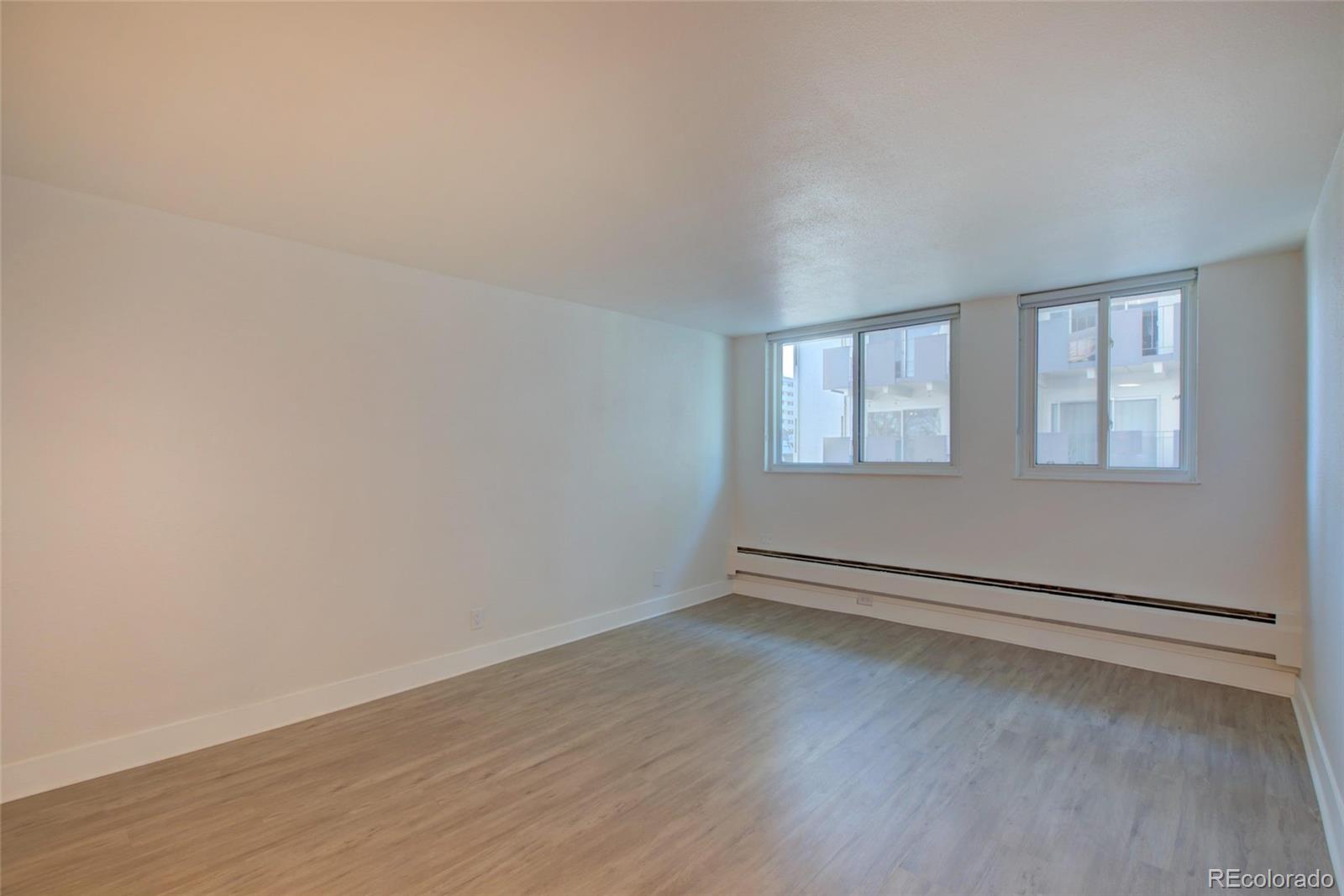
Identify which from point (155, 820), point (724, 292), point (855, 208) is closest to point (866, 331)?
point (724, 292)

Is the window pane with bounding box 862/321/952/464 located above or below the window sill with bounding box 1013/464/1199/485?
above

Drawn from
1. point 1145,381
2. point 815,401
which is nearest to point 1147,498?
point 1145,381

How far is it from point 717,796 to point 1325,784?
2329 mm

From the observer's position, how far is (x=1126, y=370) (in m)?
4.06

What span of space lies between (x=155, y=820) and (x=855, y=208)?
3.78 m

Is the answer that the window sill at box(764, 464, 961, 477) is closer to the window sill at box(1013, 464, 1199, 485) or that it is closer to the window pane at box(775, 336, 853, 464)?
the window pane at box(775, 336, 853, 464)

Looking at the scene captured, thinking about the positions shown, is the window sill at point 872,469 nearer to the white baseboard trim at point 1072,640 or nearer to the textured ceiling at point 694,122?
the white baseboard trim at point 1072,640

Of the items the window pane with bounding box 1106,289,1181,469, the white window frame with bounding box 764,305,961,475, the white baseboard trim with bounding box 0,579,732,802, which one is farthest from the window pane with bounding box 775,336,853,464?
the white baseboard trim with bounding box 0,579,732,802

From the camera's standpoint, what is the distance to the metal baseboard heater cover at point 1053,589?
3568 mm

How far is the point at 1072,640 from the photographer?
4.14 m

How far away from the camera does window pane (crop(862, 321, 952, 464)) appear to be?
16.0 ft

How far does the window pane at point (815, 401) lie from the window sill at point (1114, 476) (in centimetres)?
146

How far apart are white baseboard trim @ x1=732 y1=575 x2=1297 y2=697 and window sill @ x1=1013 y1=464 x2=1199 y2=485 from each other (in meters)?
1.00

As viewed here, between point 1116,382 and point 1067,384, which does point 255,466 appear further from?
point 1116,382
